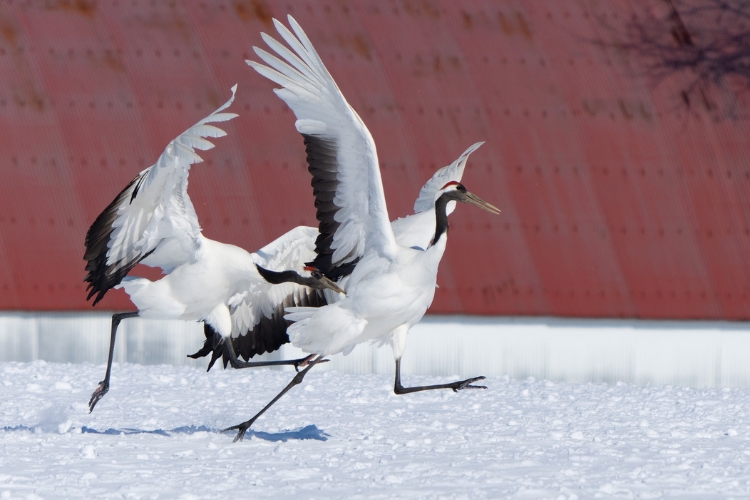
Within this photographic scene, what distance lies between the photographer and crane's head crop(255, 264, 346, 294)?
8.53 metres

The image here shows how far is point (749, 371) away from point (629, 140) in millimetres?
2923

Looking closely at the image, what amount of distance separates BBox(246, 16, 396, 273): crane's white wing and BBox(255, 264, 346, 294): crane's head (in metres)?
0.21

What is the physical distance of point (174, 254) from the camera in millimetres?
8438

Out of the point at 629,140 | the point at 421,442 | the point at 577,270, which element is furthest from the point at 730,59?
the point at 421,442

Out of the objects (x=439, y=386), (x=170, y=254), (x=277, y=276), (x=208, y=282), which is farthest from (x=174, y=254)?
(x=439, y=386)

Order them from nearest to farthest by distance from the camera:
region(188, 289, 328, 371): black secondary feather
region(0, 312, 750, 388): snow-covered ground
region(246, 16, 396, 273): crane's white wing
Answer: region(246, 16, 396, 273): crane's white wing < region(188, 289, 328, 371): black secondary feather < region(0, 312, 750, 388): snow-covered ground

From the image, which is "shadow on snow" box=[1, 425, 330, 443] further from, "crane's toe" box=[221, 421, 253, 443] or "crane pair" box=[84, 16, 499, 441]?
"crane pair" box=[84, 16, 499, 441]

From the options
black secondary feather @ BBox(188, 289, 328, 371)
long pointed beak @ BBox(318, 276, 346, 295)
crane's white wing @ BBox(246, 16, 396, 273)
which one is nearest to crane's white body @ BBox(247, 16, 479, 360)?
crane's white wing @ BBox(246, 16, 396, 273)

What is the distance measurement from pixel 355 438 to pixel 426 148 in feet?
17.6

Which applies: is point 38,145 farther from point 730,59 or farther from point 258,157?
point 730,59

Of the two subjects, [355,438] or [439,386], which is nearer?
[355,438]

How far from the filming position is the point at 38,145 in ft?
43.3

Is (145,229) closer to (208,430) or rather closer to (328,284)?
(328,284)

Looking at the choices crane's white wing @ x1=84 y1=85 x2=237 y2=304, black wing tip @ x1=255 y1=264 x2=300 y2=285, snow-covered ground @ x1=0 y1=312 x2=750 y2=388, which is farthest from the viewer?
snow-covered ground @ x1=0 y1=312 x2=750 y2=388
